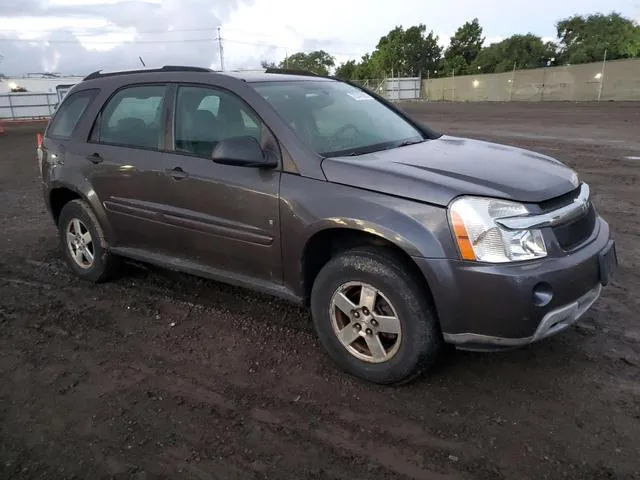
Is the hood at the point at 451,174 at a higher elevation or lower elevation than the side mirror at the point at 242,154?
lower

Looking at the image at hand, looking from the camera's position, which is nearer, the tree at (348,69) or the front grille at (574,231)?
the front grille at (574,231)

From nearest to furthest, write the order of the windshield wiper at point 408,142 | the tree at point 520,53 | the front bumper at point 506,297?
the front bumper at point 506,297 → the windshield wiper at point 408,142 → the tree at point 520,53

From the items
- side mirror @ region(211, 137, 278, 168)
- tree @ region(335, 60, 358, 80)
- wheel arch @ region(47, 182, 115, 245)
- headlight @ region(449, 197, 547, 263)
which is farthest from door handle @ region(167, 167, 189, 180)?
tree @ region(335, 60, 358, 80)

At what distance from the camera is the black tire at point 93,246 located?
489cm

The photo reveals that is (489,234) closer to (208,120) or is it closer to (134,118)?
(208,120)

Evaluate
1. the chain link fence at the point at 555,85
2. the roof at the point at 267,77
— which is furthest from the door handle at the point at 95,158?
the chain link fence at the point at 555,85

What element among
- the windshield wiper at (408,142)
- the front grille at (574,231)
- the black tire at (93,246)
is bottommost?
the black tire at (93,246)

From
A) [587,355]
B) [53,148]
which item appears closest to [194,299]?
[53,148]

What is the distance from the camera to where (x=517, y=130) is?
16641 millimetres

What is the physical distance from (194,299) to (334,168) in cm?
200

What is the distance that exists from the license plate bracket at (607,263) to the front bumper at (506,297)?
14cm

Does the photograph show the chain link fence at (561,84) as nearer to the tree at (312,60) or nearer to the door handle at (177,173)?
the door handle at (177,173)

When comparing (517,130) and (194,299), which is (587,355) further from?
(517,130)

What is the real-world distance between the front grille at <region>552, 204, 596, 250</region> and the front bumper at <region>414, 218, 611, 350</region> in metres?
0.07
